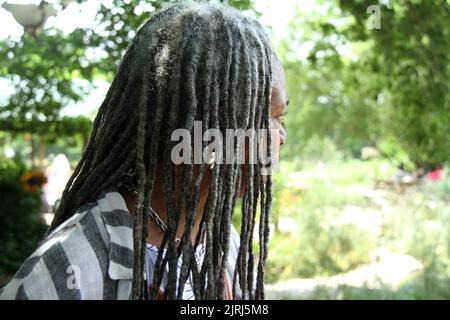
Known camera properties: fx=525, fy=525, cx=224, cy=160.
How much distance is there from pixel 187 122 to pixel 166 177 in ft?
0.46

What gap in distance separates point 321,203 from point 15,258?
4865mm

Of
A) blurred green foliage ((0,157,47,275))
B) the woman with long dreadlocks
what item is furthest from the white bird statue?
the woman with long dreadlocks

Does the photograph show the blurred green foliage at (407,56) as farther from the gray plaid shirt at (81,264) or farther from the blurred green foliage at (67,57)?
the gray plaid shirt at (81,264)

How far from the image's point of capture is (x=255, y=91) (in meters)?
1.29

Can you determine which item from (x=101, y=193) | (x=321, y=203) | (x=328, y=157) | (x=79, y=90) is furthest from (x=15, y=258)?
(x=328, y=157)

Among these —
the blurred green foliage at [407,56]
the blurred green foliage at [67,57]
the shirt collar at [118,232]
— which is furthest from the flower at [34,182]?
the shirt collar at [118,232]

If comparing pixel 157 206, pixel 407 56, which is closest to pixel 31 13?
pixel 157 206

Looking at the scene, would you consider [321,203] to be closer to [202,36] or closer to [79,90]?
[79,90]

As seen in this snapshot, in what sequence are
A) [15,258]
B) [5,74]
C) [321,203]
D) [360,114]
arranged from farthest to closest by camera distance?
→ [360,114], [321,203], [15,258], [5,74]

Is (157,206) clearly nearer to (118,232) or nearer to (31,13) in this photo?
(118,232)

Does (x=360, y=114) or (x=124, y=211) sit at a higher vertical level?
(x=360, y=114)

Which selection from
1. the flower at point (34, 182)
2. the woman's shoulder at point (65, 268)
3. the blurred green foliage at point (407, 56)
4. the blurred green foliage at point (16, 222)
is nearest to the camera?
the woman's shoulder at point (65, 268)

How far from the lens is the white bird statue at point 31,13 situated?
2.69 m

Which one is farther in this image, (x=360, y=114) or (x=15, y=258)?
(x=360, y=114)
